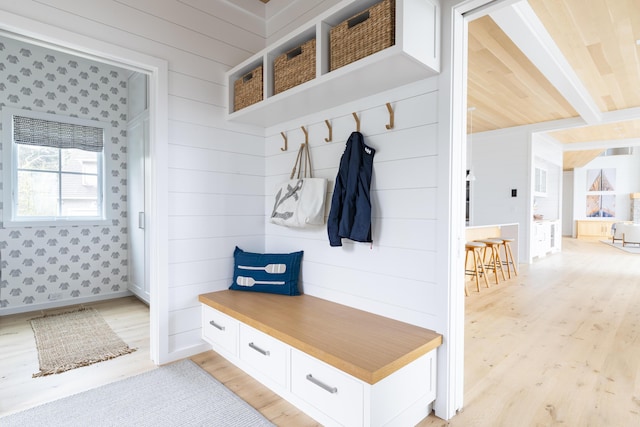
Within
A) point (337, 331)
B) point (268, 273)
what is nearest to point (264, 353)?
point (337, 331)

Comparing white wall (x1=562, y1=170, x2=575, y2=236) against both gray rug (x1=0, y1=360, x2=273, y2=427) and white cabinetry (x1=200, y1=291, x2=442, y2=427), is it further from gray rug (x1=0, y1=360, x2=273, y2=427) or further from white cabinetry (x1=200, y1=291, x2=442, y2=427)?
gray rug (x1=0, y1=360, x2=273, y2=427)

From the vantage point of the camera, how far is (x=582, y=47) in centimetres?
327

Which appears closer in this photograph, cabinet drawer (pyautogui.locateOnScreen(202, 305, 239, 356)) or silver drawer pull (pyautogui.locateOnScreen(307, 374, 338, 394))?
silver drawer pull (pyautogui.locateOnScreen(307, 374, 338, 394))

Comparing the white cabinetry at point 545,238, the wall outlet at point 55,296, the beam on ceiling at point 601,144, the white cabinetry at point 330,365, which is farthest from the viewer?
the beam on ceiling at point 601,144

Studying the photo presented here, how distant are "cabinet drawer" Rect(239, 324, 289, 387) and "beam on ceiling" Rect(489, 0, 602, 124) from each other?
241cm

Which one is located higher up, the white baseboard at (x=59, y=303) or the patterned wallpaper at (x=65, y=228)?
the patterned wallpaper at (x=65, y=228)

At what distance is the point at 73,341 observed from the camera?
9.16ft

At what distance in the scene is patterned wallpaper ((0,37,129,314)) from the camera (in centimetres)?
349

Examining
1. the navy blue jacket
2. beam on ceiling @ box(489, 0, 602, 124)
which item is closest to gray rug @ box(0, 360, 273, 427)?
the navy blue jacket

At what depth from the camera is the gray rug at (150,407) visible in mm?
1740

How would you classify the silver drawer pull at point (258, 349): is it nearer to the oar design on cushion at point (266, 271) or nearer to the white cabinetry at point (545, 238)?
the oar design on cushion at point (266, 271)

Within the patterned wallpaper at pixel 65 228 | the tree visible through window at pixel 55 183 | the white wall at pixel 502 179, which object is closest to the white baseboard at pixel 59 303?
the patterned wallpaper at pixel 65 228

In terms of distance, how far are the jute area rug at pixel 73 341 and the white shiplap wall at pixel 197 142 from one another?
0.62 meters

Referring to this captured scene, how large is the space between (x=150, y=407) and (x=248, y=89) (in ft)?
6.86
